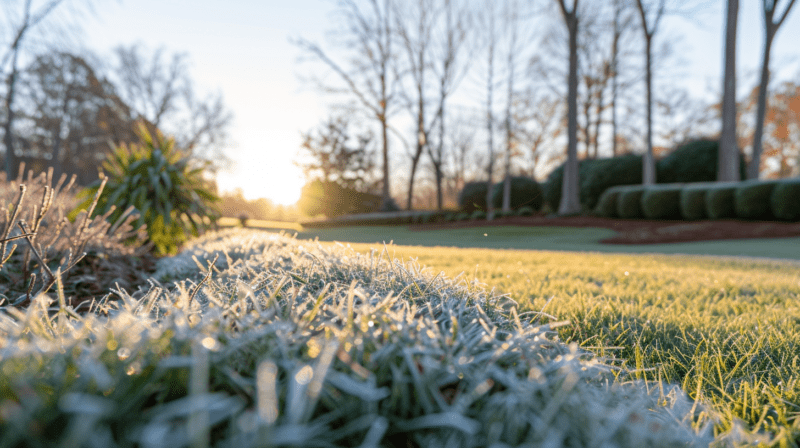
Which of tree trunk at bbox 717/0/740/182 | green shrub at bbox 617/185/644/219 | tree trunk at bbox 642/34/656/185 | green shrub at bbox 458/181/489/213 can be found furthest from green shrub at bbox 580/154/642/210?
green shrub at bbox 458/181/489/213

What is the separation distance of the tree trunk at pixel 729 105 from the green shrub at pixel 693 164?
2506mm

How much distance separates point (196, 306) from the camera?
3.62 ft

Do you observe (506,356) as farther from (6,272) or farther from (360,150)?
(360,150)

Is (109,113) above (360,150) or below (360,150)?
above

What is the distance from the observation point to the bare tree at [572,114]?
14.7 metres

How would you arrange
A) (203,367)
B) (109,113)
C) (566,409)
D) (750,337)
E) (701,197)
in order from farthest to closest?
1. (109,113)
2. (701,197)
3. (750,337)
4. (566,409)
5. (203,367)

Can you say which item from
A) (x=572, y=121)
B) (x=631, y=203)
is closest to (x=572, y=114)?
(x=572, y=121)

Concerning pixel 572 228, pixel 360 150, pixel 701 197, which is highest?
pixel 360 150

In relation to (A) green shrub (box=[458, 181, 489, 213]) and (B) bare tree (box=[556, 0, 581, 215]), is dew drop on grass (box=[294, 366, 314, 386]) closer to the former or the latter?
(B) bare tree (box=[556, 0, 581, 215])

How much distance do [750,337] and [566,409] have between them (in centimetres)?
169

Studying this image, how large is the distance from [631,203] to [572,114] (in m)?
3.82

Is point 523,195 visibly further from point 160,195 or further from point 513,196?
point 160,195

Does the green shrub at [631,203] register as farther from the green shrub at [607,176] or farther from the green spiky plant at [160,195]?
the green spiky plant at [160,195]

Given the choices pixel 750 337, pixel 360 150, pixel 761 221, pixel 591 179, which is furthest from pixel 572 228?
pixel 360 150
